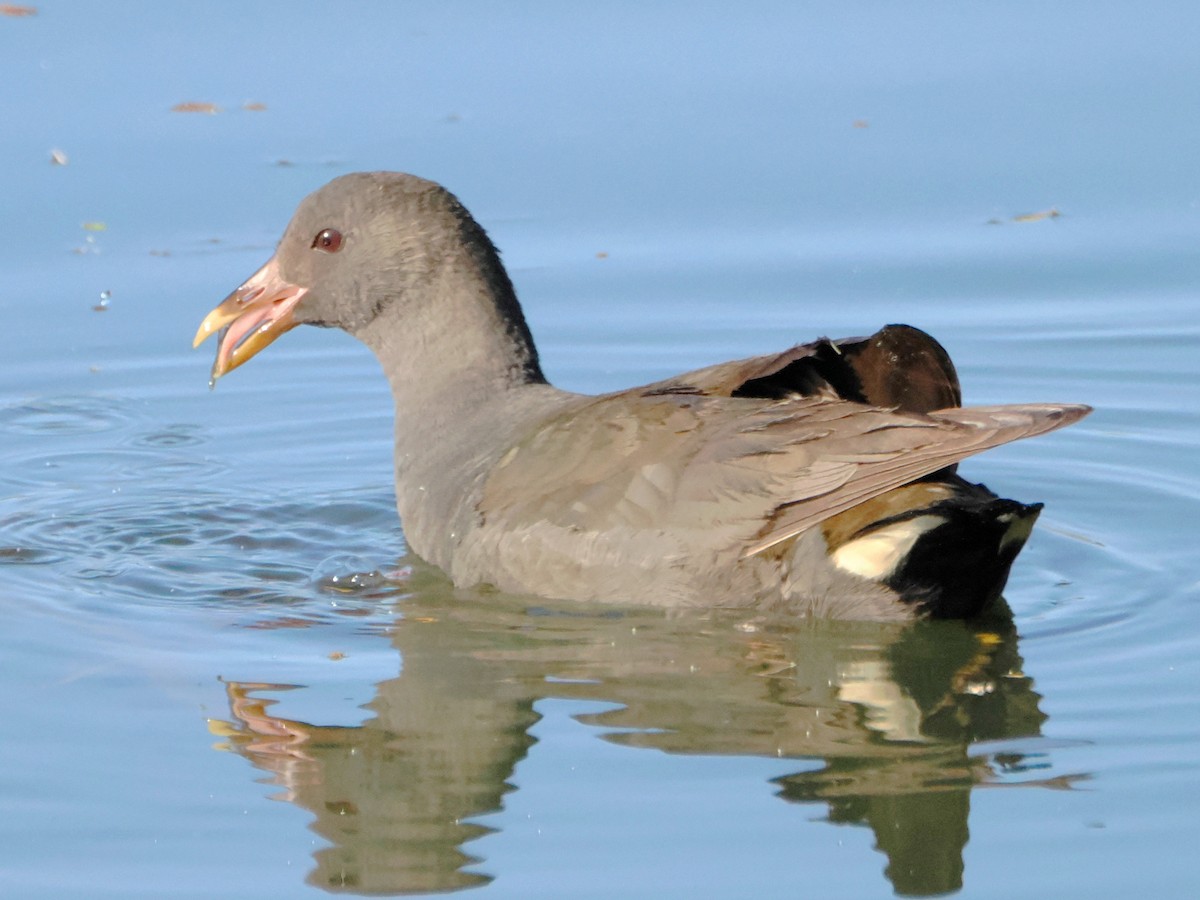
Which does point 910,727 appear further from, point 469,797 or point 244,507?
point 244,507

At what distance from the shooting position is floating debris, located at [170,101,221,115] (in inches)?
394

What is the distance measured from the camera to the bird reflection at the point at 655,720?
15.2 ft

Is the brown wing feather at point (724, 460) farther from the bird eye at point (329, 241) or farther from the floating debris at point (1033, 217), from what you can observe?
the floating debris at point (1033, 217)

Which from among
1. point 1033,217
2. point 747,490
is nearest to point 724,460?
point 747,490

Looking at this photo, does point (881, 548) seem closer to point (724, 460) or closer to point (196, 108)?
point (724, 460)

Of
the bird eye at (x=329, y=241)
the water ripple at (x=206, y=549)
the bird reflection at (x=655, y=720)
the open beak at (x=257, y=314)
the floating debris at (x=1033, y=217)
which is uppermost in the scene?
the floating debris at (x=1033, y=217)

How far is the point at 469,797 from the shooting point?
4.84 metres

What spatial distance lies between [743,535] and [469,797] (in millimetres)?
1271

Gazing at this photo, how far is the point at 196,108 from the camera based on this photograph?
1004cm

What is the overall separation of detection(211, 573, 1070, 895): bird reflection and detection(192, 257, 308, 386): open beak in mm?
1208

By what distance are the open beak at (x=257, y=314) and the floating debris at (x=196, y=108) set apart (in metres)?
3.14

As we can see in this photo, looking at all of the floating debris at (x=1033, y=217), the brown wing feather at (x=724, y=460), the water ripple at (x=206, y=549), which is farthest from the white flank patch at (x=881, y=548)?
the floating debris at (x=1033, y=217)

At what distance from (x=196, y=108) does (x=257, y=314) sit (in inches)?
126

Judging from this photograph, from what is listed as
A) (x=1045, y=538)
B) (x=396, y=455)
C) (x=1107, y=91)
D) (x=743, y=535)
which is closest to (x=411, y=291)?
(x=396, y=455)
